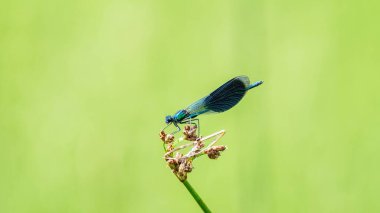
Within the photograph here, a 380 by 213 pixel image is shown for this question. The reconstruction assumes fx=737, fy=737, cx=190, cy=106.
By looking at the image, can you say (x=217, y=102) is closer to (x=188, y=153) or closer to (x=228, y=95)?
(x=228, y=95)

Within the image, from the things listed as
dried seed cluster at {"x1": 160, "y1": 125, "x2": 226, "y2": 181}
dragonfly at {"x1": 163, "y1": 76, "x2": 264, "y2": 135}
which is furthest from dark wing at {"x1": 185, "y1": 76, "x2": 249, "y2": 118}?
dried seed cluster at {"x1": 160, "y1": 125, "x2": 226, "y2": 181}

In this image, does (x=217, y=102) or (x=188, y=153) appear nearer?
(x=188, y=153)

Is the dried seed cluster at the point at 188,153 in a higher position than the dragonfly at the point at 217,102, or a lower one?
higher

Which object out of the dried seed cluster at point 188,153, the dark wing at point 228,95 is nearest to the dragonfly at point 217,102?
the dark wing at point 228,95

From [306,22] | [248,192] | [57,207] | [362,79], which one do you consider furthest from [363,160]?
[248,192]

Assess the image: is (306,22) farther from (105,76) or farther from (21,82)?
(21,82)

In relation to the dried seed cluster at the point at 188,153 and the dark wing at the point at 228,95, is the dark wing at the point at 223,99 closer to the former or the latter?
the dark wing at the point at 228,95

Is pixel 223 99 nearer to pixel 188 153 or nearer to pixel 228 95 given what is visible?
pixel 228 95

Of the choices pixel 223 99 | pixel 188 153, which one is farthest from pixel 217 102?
pixel 188 153

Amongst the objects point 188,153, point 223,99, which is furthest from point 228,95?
point 188,153
